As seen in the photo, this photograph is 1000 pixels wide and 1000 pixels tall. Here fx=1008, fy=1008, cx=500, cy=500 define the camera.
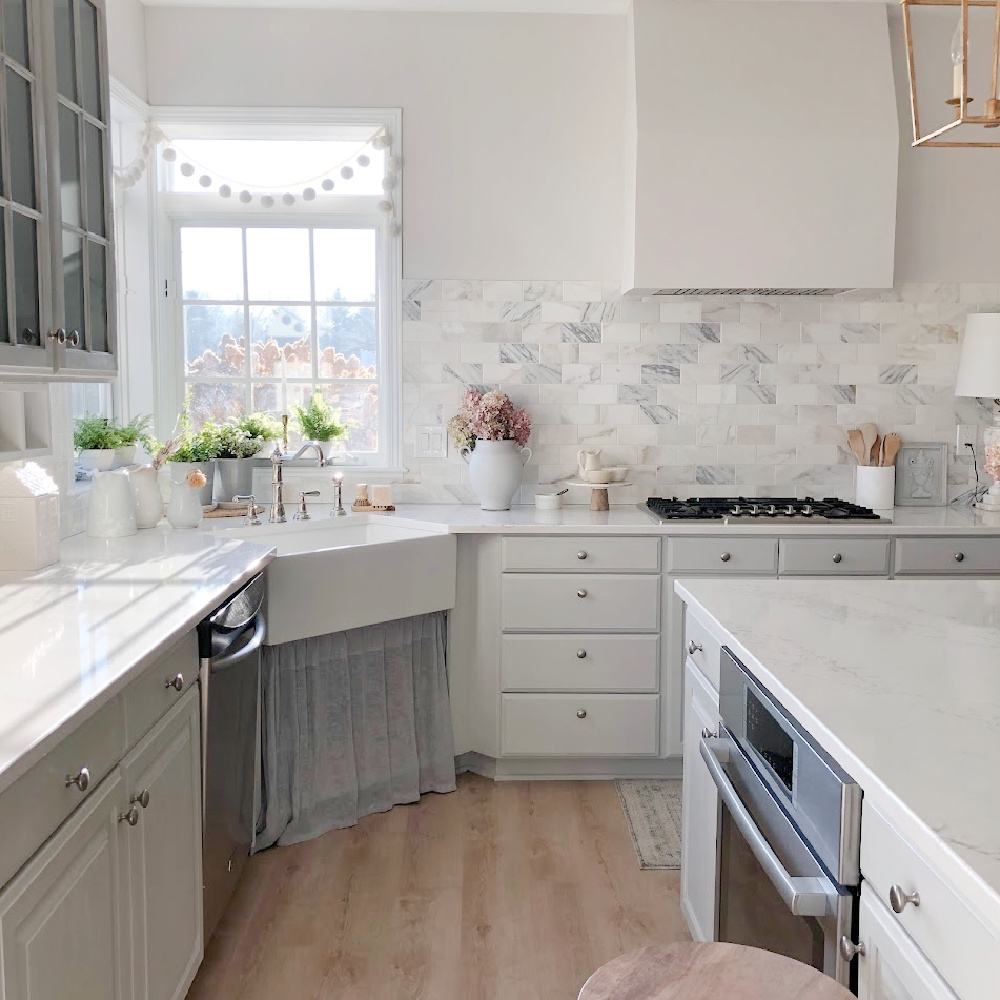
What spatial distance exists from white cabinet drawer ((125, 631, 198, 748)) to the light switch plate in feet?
6.28

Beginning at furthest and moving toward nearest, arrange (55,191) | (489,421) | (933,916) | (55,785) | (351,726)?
(489,421) < (351,726) < (55,191) < (55,785) < (933,916)

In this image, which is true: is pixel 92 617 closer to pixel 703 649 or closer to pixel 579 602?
pixel 703 649

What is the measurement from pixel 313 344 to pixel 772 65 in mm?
2018

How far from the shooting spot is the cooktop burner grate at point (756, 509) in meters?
3.54

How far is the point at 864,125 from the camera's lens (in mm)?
3617

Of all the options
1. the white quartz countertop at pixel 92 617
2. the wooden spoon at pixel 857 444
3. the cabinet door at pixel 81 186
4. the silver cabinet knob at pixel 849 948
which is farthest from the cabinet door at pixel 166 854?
the wooden spoon at pixel 857 444

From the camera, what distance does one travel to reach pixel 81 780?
4.94 ft

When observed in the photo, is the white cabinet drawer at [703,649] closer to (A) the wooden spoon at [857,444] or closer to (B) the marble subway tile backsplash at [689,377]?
(B) the marble subway tile backsplash at [689,377]

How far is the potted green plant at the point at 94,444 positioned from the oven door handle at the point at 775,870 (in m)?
2.27

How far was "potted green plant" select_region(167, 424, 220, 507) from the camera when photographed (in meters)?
3.48

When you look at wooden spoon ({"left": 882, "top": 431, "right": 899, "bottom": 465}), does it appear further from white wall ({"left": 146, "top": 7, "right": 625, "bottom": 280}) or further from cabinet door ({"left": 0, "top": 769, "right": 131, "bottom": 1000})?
cabinet door ({"left": 0, "top": 769, "right": 131, "bottom": 1000})

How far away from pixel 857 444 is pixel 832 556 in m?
0.70

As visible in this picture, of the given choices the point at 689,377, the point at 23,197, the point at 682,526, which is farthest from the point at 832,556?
the point at 23,197

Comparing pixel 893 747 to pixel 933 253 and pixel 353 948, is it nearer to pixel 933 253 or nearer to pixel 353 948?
pixel 353 948
